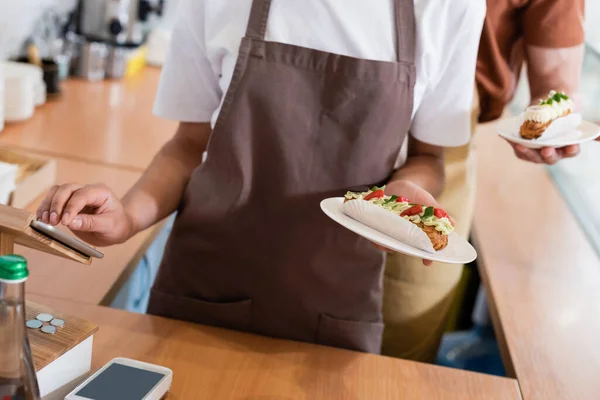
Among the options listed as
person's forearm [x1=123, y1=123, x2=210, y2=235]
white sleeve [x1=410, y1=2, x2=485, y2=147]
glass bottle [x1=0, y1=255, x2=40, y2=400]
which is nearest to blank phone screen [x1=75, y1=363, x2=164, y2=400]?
glass bottle [x1=0, y1=255, x2=40, y2=400]

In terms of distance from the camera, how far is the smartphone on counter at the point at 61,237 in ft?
2.60

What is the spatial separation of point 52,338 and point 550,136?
3.01ft

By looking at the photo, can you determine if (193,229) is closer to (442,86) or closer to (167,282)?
(167,282)

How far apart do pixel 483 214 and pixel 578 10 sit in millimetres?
804

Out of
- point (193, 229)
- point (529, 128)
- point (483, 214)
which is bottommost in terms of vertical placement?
point (483, 214)

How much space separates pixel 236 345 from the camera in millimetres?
1186

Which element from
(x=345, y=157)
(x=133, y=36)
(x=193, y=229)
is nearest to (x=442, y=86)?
(x=345, y=157)

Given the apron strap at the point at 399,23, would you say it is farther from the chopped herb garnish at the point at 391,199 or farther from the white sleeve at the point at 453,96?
the chopped herb garnish at the point at 391,199

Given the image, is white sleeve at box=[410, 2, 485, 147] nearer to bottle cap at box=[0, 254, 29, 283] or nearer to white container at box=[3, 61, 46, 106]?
bottle cap at box=[0, 254, 29, 283]

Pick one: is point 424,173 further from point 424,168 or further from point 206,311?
point 206,311

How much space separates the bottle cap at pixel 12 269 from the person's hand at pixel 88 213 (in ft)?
0.99

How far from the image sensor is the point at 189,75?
1257 millimetres

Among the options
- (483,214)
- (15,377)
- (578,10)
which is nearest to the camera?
(15,377)

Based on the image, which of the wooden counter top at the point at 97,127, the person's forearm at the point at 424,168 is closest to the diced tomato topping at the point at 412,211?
the person's forearm at the point at 424,168
